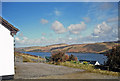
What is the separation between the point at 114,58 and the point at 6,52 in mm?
12532

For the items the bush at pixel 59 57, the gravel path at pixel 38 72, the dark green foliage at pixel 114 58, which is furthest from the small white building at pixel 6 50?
the bush at pixel 59 57

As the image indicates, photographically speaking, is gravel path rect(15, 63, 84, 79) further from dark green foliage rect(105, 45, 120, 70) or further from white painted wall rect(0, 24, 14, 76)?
dark green foliage rect(105, 45, 120, 70)

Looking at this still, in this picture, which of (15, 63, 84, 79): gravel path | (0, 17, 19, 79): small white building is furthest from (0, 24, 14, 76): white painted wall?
(15, 63, 84, 79): gravel path

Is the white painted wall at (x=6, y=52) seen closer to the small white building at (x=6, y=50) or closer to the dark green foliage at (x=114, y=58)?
the small white building at (x=6, y=50)

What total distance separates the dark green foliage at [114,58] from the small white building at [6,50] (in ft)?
38.7

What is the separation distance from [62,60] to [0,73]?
16788mm

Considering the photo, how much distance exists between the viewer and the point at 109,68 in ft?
53.7

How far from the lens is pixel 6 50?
1086cm

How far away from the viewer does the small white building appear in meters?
10.7

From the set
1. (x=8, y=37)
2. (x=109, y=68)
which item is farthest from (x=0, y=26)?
(x=109, y=68)

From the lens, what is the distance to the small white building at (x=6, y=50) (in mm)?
10664

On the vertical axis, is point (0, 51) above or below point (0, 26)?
below

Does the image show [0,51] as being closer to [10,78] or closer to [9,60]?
[9,60]

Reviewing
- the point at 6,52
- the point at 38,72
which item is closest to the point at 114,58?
the point at 38,72
